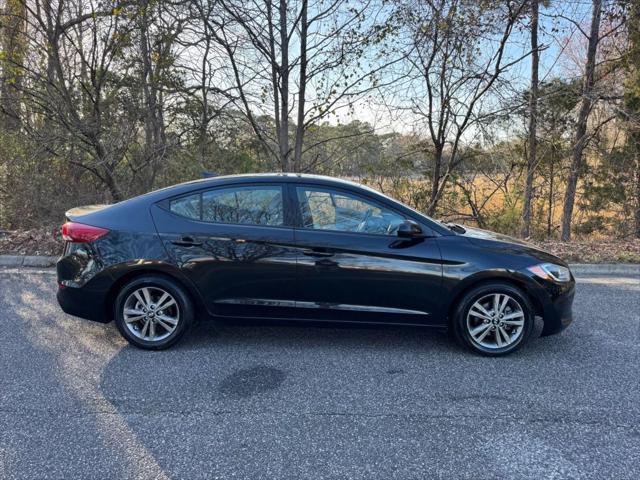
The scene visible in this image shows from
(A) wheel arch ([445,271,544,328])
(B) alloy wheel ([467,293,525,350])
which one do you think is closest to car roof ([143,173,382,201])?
(A) wheel arch ([445,271,544,328])

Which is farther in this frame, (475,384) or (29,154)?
(29,154)

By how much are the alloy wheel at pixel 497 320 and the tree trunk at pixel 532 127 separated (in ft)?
27.0

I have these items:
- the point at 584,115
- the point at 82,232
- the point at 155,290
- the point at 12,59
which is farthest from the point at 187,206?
the point at 584,115

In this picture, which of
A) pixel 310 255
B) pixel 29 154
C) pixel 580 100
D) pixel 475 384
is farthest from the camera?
pixel 580 100

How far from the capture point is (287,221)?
3947 millimetres

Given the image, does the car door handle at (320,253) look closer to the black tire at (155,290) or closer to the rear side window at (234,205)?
the rear side window at (234,205)

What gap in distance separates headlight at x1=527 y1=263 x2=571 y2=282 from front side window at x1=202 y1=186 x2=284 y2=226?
2.27m

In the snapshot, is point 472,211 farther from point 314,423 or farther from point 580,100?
point 314,423

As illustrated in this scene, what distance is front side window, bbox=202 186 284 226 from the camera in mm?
3990

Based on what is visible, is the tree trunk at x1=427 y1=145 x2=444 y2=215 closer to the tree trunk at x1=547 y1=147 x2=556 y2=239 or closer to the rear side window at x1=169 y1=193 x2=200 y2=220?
the tree trunk at x1=547 y1=147 x2=556 y2=239

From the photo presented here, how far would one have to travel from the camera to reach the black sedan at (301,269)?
12.7 feet

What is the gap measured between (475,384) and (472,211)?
9.64m

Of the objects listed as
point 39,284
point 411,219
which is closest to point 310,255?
point 411,219

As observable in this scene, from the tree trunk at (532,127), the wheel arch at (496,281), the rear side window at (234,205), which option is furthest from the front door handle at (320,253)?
the tree trunk at (532,127)
